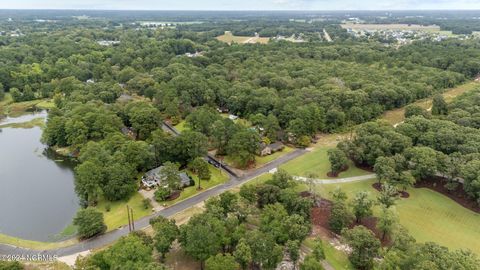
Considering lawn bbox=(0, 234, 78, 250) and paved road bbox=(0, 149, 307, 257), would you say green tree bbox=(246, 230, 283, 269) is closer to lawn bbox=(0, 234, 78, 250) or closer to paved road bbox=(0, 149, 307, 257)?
paved road bbox=(0, 149, 307, 257)

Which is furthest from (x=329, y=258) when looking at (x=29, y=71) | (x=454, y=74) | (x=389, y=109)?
(x=29, y=71)

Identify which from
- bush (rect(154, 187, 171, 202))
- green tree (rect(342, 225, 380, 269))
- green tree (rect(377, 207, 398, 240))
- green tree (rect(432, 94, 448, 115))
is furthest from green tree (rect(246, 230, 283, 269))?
green tree (rect(432, 94, 448, 115))

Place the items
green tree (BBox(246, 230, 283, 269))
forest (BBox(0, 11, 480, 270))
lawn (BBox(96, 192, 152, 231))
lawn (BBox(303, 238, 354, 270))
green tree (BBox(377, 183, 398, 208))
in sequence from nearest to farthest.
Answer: green tree (BBox(246, 230, 283, 269)) → forest (BBox(0, 11, 480, 270)) → lawn (BBox(303, 238, 354, 270)) → green tree (BBox(377, 183, 398, 208)) → lawn (BBox(96, 192, 152, 231))

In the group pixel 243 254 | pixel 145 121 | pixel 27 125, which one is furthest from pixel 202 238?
pixel 27 125

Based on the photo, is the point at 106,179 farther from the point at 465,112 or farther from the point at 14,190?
the point at 465,112

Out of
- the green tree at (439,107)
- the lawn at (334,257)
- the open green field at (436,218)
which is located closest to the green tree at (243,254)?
the lawn at (334,257)

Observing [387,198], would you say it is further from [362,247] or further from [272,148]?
[272,148]
